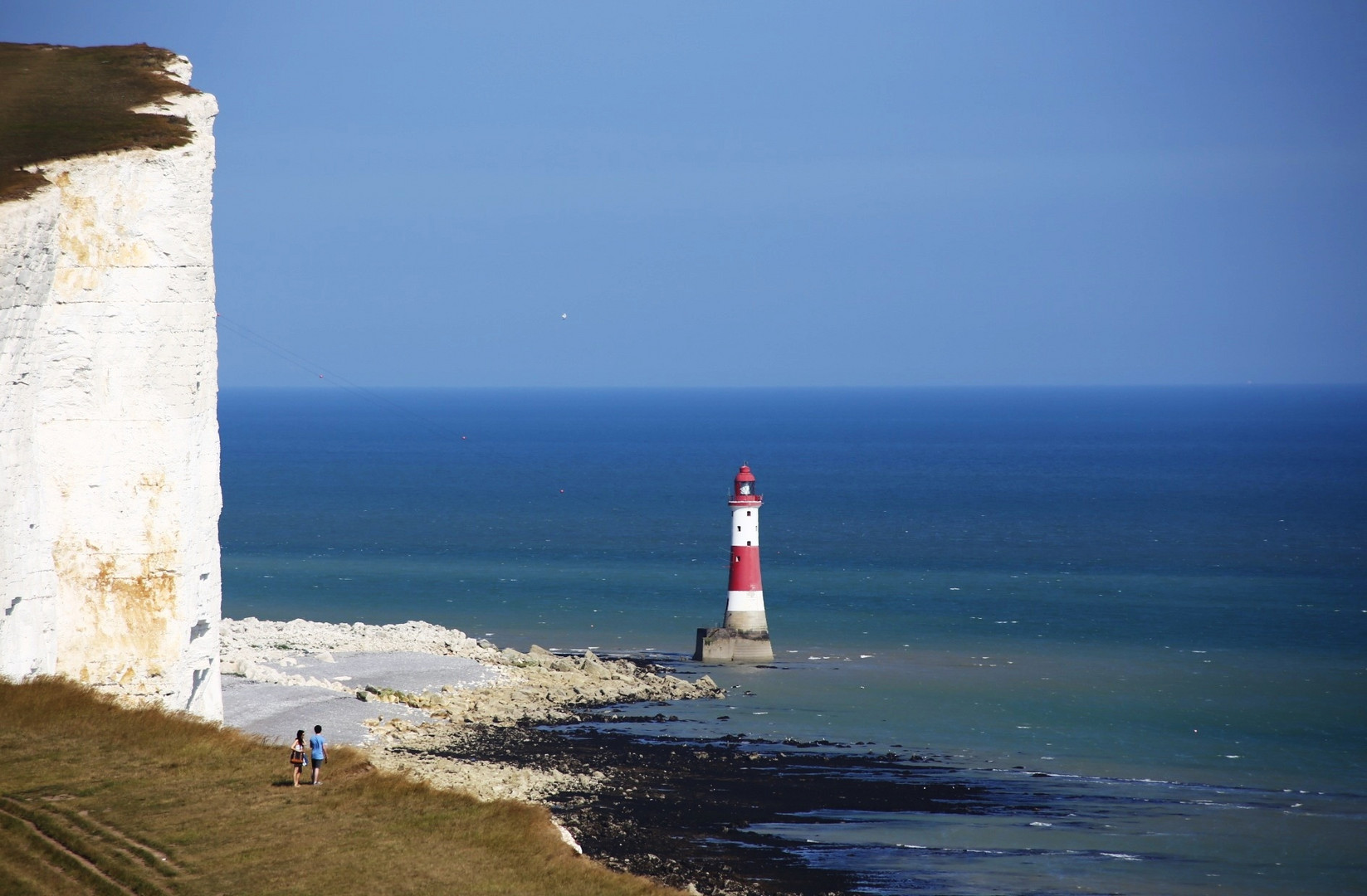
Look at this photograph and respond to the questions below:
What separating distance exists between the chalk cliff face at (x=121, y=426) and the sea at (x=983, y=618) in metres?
10.5

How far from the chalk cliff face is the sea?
10.5 metres

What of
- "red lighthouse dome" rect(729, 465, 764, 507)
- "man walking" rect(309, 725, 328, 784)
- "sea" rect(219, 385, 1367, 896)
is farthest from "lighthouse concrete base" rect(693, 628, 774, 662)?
"man walking" rect(309, 725, 328, 784)

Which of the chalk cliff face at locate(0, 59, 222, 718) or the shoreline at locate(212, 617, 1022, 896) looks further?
the shoreline at locate(212, 617, 1022, 896)

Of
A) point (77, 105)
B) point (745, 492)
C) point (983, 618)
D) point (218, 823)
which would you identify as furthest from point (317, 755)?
point (983, 618)

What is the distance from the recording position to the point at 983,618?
51.1 m

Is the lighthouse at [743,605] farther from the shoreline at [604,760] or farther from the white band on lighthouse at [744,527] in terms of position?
the shoreline at [604,760]

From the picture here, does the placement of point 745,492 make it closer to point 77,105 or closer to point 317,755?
point 77,105

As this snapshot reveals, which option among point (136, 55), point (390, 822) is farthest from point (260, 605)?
A: point (390, 822)

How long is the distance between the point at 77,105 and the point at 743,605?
2327 cm

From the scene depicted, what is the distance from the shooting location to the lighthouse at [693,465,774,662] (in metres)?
41.9

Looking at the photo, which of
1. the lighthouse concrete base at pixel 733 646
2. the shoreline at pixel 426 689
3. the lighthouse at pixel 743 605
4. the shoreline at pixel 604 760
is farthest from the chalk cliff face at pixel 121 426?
the lighthouse at pixel 743 605

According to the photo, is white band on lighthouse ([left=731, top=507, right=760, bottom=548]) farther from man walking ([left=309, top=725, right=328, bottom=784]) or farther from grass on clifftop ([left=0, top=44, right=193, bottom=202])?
man walking ([left=309, top=725, right=328, bottom=784])

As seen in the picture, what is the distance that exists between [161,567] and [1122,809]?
17024mm

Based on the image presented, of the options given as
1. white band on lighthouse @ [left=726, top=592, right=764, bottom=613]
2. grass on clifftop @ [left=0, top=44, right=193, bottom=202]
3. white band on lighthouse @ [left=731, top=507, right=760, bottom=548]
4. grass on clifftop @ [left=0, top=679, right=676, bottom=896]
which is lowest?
white band on lighthouse @ [left=726, top=592, right=764, bottom=613]
